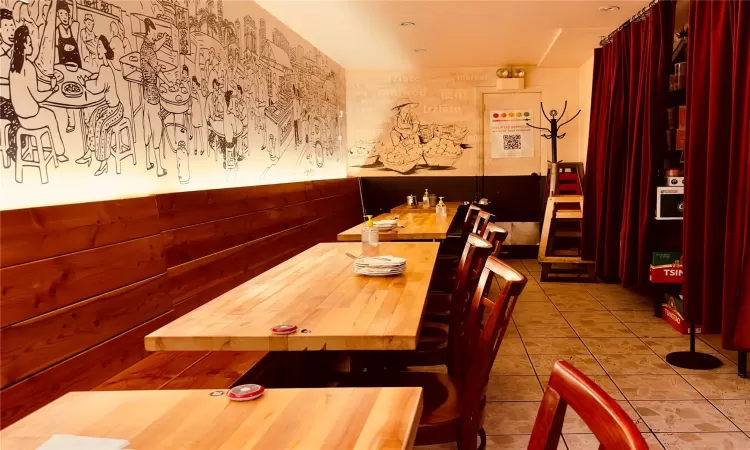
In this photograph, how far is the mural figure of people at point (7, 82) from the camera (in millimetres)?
2254

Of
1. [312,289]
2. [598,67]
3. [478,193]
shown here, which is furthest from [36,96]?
[478,193]

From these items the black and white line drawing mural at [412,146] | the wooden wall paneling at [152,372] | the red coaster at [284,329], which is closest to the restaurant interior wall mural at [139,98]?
the wooden wall paneling at [152,372]

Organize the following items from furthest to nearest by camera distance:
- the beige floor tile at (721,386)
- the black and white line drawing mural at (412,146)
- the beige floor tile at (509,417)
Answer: the black and white line drawing mural at (412,146) < the beige floor tile at (721,386) < the beige floor tile at (509,417)

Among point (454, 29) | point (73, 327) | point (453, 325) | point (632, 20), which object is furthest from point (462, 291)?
point (454, 29)

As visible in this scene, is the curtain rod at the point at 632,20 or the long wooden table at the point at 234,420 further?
the curtain rod at the point at 632,20

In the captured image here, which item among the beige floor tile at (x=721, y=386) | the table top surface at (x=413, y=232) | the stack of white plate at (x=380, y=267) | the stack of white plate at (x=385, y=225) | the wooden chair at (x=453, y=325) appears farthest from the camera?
the stack of white plate at (x=385, y=225)

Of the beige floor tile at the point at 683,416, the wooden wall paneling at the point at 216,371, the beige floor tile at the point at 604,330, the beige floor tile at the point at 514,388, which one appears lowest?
the beige floor tile at the point at 514,388

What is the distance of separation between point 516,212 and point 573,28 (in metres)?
2.93

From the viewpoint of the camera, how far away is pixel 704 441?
8.76ft

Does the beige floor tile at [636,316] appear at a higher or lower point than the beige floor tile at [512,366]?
higher

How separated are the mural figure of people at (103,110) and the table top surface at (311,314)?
3.68 ft

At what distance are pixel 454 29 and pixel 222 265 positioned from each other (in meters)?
3.64

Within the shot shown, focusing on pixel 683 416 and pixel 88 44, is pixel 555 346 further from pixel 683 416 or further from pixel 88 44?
pixel 88 44

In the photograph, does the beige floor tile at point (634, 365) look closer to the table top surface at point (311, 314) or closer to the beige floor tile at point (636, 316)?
the beige floor tile at point (636, 316)
